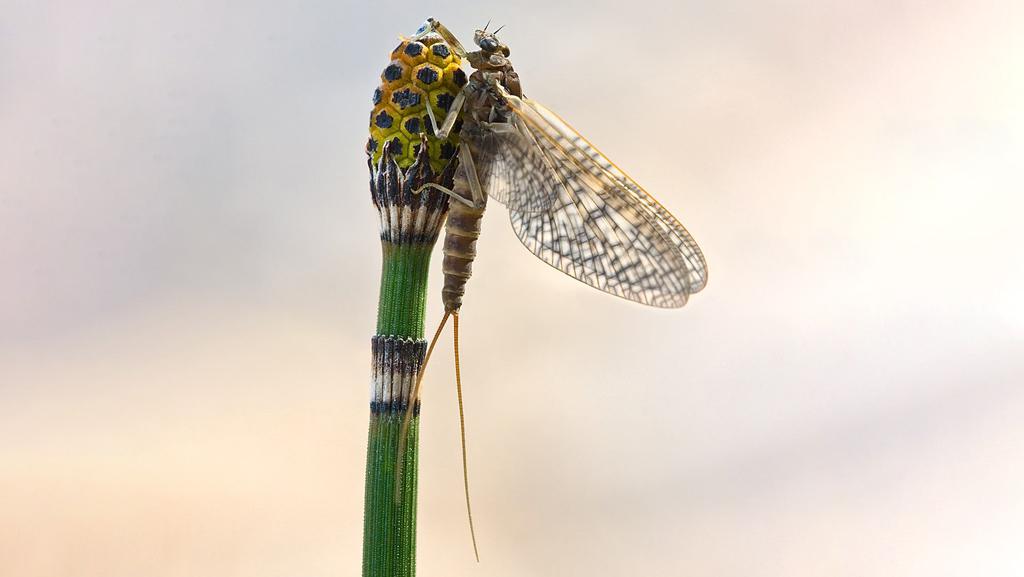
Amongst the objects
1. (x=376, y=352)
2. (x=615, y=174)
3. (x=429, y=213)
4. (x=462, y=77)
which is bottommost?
(x=376, y=352)

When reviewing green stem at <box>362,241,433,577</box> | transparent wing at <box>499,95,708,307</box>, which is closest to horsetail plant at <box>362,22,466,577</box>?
green stem at <box>362,241,433,577</box>

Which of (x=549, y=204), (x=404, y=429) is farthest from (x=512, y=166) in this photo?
(x=404, y=429)

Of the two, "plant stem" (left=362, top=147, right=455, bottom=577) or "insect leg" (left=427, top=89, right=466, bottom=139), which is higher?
"insect leg" (left=427, top=89, right=466, bottom=139)

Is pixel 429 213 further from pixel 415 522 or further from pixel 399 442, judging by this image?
pixel 415 522

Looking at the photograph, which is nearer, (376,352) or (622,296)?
(376,352)

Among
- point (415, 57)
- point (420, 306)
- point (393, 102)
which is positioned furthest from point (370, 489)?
point (415, 57)

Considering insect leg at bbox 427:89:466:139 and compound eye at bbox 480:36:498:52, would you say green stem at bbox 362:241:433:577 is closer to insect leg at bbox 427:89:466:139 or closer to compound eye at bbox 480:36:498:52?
insect leg at bbox 427:89:466:139
